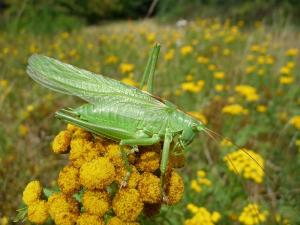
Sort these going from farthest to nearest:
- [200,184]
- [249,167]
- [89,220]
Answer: [200,184]
[249,167]
[89,220]

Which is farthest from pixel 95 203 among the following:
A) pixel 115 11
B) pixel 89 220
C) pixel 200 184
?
pixel 115 11

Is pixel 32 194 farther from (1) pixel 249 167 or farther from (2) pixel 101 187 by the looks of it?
(1) pixel 249 167

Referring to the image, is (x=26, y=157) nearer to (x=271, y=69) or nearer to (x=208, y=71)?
(x=208, y=71)

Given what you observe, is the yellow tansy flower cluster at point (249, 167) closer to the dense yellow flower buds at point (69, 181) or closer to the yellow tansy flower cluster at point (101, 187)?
the yellow tansy flower cluster at point (101, 187)

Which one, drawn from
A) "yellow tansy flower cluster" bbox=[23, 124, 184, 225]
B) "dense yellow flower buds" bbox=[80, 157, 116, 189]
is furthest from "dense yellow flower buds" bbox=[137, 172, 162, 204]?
"dense yellow flower buds" bbox=[80, 157, 116, 189]

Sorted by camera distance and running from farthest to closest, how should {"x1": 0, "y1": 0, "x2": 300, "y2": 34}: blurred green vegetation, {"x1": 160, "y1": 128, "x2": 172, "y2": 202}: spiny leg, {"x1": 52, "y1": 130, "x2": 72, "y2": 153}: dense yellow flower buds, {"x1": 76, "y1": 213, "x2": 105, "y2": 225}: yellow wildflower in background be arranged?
1. {"x1": 0, "y1": 0, "x2": 300, "y2": 34}: blurred green vegetation
2. {"x1": 52, "y1": 130, "x2": 72, "y2": 153}: dense yellow flower buds
3. {"x1": 160, "y1": 128, "x2": 172, "y2": 202}: spiny leg
4. {"x1": 76, "y1": 213, "x2": 105, "y2": 225}: yellow wildflower in background

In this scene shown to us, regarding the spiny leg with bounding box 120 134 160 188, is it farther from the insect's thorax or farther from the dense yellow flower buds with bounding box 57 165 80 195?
the dense yellow flower buds with bounding box 57 165 80 195

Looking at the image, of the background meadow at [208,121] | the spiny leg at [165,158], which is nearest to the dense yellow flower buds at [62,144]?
the spiny leg at [165,158]

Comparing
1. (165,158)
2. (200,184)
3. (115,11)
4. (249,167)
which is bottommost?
(200,184)
